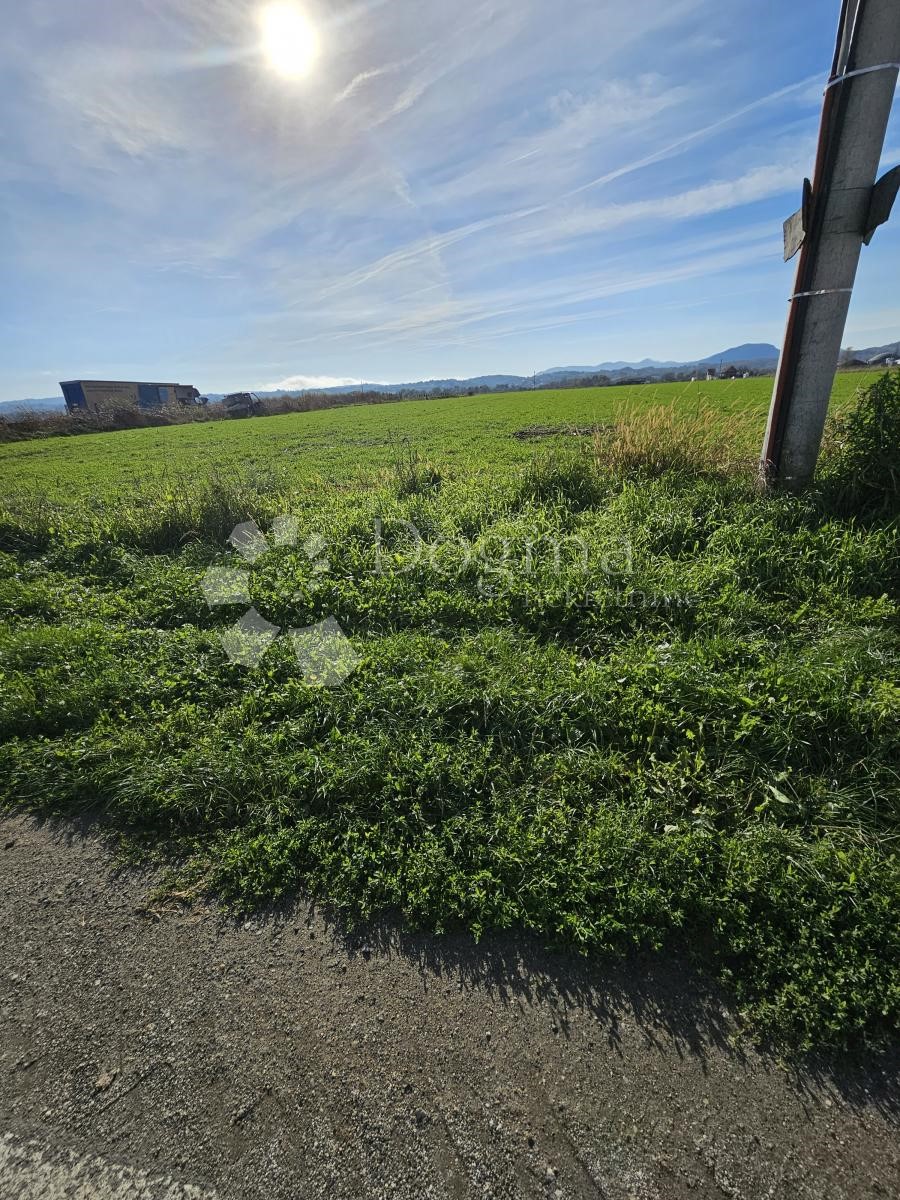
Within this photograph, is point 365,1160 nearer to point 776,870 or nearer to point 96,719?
point 776,870

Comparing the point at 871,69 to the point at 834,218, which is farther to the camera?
the point at 834,218

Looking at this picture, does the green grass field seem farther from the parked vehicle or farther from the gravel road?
the parked vehicle

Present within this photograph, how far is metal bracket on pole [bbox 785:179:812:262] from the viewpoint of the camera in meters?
4.65

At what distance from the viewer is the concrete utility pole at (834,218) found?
4.25 m

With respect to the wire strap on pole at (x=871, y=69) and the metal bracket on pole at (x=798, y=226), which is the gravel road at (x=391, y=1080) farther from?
the wire strap on pole at (x=871, y=69)

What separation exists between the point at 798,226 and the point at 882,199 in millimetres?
605

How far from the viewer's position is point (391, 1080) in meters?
1.86

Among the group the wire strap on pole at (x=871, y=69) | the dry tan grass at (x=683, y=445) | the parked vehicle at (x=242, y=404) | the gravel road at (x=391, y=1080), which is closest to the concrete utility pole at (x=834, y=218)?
the wire strap on pole at (x=871, y=69)

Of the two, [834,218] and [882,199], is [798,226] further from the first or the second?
[882,199]

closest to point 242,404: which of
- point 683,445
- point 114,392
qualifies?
point 114,392

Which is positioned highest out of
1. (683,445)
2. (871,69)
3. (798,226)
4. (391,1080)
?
(871,69)

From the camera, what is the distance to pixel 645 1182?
1604 millimetres

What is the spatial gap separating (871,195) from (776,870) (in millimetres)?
5730

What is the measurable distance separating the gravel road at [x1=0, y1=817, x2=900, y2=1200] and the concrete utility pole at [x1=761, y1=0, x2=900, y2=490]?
5411 mm
